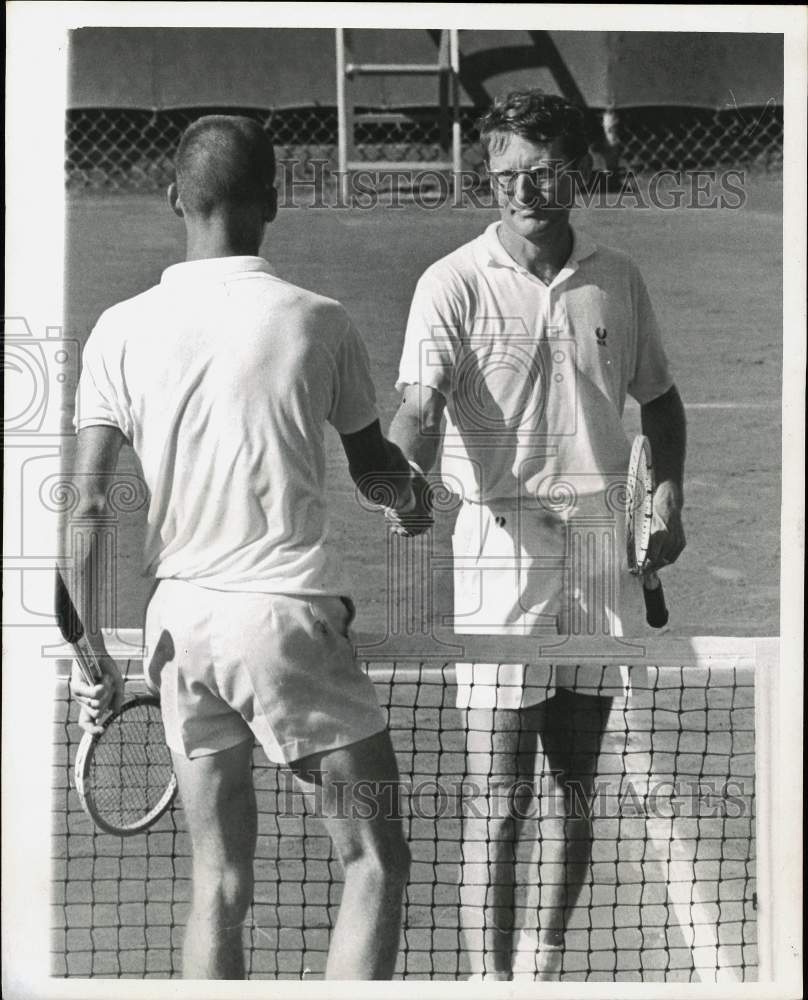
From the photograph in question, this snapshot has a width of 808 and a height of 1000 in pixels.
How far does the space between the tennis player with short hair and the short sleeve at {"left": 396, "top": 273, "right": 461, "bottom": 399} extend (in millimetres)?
155

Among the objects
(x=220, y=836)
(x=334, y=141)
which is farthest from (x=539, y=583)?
(x=334, y=141)

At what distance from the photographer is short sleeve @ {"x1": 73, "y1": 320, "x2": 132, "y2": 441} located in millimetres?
3213

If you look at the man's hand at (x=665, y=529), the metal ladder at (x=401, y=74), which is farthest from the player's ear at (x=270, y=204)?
the man's hand at (x=665, y=529)

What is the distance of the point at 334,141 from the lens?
11.7 feet

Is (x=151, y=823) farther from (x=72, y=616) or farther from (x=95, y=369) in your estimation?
(x=95, y=369)

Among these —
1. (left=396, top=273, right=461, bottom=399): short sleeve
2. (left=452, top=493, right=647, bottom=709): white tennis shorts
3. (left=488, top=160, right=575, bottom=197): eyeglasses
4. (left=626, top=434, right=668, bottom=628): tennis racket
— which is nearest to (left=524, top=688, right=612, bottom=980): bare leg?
(left=452, top=493, right=647, bottom=709): white tennis shorts

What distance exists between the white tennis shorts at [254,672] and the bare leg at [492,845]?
0.95ft

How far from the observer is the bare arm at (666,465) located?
345 centimetres

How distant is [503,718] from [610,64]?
146 centimetres

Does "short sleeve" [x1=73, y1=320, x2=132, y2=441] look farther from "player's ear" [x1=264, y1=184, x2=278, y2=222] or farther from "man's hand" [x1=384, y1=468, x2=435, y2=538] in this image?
"man's hand" [x1=384, y1=468, x2=435, y2=538]

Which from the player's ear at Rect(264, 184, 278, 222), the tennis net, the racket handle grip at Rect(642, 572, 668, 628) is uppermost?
the player's ear at Rect(264, 184, 278, 222)

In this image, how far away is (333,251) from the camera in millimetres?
3496

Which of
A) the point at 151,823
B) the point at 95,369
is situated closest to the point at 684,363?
the point at 95,369

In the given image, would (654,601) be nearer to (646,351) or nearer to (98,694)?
(646,351)
